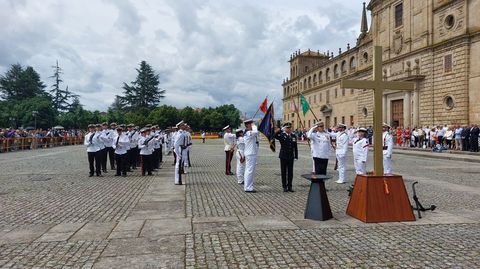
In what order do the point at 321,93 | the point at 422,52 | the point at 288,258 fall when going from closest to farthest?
the point at 288,258, the point at 422,52, the point at 321,93

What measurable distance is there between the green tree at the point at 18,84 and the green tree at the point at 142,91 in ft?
64.2

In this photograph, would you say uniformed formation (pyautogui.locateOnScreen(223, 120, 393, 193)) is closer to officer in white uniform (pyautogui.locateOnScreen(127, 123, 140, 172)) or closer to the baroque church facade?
officer in white uniform (pyautogui.locateOnScreen(127, 123, 140, 172))

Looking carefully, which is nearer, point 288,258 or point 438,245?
point 288,258

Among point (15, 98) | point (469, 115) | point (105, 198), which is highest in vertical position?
point (15, 98)

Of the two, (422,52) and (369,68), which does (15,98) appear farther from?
(422,52)

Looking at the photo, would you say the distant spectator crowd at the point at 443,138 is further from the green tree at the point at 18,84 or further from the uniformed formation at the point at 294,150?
the green tree at the point at 18,84

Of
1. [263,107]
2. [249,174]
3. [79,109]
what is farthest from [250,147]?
[79,109]

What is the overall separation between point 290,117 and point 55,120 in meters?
51.5

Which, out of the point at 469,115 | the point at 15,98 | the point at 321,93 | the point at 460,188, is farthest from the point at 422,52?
the point at 15,98

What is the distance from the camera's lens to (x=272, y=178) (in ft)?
44.3

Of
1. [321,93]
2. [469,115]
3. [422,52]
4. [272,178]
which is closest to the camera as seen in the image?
[272,178]

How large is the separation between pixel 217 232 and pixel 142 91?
3559 inches

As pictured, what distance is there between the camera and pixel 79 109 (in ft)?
247

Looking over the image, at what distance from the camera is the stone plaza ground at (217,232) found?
4875 mm
